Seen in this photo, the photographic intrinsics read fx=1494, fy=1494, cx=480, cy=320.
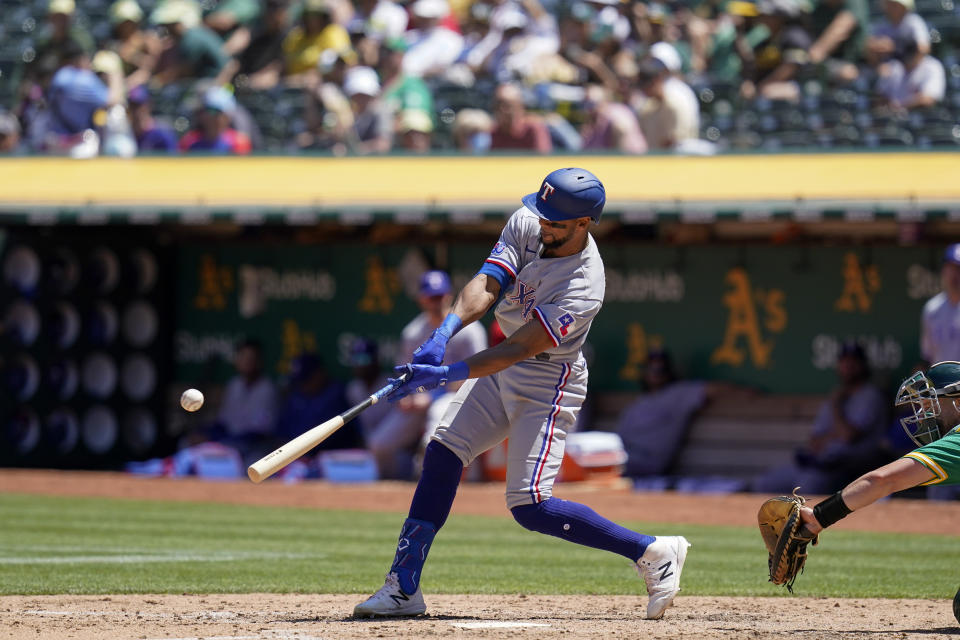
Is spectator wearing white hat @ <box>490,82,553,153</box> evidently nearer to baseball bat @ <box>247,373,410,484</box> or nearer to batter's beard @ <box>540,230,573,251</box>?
batter's beard @ <box>540,230,573,251</box>

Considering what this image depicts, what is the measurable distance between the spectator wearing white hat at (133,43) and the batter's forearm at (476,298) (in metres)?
10.4

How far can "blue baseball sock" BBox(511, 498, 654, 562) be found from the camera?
5082mm

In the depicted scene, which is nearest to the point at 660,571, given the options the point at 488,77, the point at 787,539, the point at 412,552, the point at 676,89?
the point at 787,539

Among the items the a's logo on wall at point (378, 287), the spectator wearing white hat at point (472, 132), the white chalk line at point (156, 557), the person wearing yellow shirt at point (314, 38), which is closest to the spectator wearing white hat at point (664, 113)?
the spectator wearing white hat at point (472, 132)

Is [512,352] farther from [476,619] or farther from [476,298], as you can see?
[476,619]

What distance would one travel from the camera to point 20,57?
15.7 metres

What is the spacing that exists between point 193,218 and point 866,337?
17.7 feet

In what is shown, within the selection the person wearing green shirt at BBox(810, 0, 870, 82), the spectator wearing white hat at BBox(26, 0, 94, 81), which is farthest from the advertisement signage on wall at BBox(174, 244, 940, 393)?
the spectator wearing white hat at BBox(26, 0, 94, 81)

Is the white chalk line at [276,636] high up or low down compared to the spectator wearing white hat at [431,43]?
up

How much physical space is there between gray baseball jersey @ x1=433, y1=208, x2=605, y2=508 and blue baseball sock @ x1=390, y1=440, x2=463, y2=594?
0.05 m

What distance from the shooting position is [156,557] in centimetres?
728

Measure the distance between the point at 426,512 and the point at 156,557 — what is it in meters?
2.55

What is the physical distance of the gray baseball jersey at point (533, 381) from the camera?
5.06 m

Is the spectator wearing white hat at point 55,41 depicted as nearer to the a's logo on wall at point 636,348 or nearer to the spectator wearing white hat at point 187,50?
the spectator wearing white hat at point 187,50
